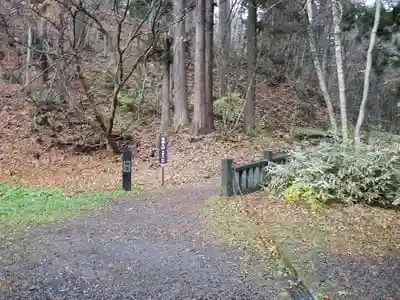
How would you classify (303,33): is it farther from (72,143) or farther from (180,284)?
(180,284)

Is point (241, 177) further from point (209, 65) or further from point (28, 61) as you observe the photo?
point (28, 61)

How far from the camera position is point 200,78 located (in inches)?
559

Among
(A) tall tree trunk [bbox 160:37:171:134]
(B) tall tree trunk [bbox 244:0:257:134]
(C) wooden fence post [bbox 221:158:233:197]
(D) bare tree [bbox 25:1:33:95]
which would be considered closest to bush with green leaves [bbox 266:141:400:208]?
(C) wooden fence post [bbox 221:158:233:197]

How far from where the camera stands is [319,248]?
5270 mm

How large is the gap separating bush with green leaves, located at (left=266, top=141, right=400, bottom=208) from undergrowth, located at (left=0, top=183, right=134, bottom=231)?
3.39 meters

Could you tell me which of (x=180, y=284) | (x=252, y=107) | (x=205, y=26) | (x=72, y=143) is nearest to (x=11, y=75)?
(x=72, y=143)

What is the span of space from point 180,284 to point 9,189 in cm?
677

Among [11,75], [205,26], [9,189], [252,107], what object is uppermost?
[205,26]

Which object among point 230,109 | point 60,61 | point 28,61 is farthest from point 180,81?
point 28,61

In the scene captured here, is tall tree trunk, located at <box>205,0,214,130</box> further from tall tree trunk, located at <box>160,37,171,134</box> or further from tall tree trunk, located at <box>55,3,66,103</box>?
tall tree trunk, located at <box>55,3,66,103</box>

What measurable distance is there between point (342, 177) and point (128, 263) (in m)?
4.21

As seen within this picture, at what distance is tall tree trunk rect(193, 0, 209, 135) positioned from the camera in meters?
14.0

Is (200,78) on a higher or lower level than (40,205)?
higher

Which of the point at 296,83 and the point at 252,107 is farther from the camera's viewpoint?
the point at 296,83
